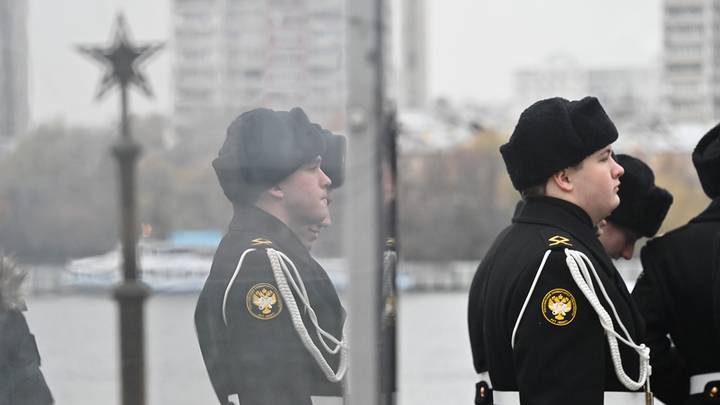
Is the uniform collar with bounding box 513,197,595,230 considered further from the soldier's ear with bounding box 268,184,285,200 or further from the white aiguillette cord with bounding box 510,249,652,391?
the soldier's ear with bounding box 268,184,285,200

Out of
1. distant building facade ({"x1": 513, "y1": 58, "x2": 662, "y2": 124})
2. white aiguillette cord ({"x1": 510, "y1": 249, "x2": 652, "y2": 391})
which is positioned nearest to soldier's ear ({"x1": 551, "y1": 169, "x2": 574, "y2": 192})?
white aiguillette cord ({"x1": 510, "y1": 249, "x2": 652, "y2": 391})

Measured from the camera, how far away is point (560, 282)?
2352mm

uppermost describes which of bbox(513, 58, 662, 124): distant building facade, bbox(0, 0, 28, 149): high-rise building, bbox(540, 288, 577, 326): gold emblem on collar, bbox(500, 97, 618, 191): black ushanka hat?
bbox(0, 0, 28, 149): high-rise building

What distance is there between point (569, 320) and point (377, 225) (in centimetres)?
49

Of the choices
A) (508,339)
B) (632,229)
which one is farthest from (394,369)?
(632,229)

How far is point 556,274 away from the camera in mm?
2357

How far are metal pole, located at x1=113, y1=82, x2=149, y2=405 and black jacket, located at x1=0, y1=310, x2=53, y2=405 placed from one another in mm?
175

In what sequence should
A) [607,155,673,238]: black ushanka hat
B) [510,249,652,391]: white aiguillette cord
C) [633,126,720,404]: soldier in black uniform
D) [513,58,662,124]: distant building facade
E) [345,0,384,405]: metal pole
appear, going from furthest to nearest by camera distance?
[513,58,662,124]: distant building facade
[607,155,673,238]: black ushanka hat
[633,126,720,404]: soldier in black uniform
[510,249,652,391]: white aiguillette cord
[345,0,384,405]: metal pole

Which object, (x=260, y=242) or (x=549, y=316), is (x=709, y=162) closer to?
(x=549, y=316)

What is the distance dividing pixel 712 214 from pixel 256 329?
3.82 ft

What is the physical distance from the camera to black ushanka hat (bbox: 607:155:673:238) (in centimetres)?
306

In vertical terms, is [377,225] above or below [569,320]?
above

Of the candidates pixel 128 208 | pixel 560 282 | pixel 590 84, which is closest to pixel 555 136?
pixel 560 282

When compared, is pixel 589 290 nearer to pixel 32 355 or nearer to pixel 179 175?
pixel 179 175
